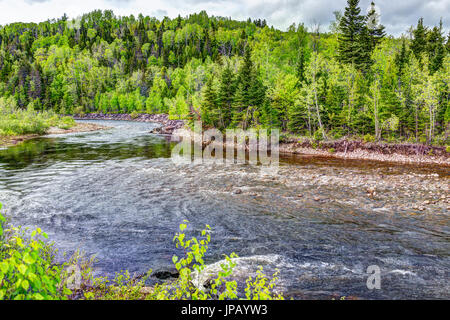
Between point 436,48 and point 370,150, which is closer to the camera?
point 370,150

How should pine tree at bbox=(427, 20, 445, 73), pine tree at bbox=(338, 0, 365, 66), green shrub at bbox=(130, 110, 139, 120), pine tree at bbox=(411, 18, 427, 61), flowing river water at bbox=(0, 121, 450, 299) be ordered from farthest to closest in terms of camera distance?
green shrub at bbox=(130, 110, 139, 120)
pine tree at bbox=(411, 18, 427, 61)
pine tree at bbox=(338, 0, 365, 66)
pine tree at bbox=(427, 20, 445, 73)
flowing river water at bbox=(0, 121, 450, 299)

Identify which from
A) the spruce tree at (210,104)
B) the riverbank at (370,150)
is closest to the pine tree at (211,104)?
the spruce tree at (210,104)

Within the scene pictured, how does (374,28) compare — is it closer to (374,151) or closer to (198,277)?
(374,151)

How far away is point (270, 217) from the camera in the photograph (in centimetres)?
1619

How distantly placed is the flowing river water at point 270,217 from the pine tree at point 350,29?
29028 mm

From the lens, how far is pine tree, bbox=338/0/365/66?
51.6 meters

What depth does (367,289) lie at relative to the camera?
914 cm

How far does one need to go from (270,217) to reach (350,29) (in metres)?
51.0

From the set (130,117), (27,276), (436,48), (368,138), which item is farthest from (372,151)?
(130,117)

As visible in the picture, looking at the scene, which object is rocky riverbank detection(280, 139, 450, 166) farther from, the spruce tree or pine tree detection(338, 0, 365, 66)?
pine tree detection(338, 0, 365, 66)

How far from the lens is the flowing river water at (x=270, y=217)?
10.5m

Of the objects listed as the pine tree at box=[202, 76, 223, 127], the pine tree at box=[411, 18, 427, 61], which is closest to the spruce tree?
the pine tree at box=[202, 76, 223, 127]

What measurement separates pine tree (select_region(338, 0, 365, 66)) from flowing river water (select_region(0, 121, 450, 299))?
2903 centimetres

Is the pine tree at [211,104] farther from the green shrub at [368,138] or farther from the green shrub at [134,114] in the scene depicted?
the green shrub at [134,114]
